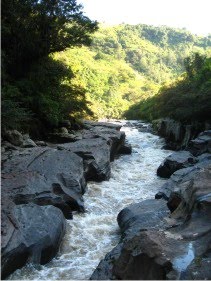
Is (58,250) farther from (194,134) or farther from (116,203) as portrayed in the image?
(194,134)

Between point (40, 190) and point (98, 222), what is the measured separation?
2200 millimetres

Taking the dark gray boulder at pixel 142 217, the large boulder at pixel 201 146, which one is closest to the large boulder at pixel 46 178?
the dark gray boulder at pixel 142 217

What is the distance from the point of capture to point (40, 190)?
1134 cm

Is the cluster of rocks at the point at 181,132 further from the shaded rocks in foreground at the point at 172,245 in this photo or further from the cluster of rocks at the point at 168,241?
the shaded rocks in foreground at the point at 172,245

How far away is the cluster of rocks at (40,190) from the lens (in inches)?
325

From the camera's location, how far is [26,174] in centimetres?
1212

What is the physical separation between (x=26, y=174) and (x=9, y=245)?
4.47m

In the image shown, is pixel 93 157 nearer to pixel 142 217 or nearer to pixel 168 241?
pixel 142 217

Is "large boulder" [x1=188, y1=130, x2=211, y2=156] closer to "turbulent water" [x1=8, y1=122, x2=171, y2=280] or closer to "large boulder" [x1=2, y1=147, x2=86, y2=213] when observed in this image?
"turbulent water" [x1=8, y1=122, x2=171, y2=280]

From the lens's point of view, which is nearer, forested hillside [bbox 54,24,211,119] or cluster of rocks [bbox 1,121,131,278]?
cluster of rocks [bbox 1,121,131,278]

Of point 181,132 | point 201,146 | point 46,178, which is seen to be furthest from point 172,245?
point 181,132

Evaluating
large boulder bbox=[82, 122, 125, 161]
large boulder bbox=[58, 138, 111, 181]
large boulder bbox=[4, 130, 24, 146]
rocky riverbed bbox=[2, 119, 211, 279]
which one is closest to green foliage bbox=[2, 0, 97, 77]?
large boulder bbox=[4, 130, 24, 146]

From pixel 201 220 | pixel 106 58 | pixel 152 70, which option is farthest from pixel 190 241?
pixel 152 70

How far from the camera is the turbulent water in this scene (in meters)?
8.47
